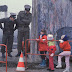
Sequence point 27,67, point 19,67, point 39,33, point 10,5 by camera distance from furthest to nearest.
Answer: point 10,5 < point 39,33 < point 27,67 < point 19,67

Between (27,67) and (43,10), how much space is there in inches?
88.5

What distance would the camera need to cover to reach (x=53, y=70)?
801cm

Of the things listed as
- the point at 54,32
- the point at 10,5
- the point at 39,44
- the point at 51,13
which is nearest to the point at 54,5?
the point at 51,13

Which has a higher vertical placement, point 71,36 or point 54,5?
point 54,5

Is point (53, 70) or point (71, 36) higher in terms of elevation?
point (71, 36)

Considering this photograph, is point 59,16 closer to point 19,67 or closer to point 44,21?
point 44,21

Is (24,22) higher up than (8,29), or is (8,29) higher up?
(24,22)

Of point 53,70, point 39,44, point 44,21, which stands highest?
point 44,21

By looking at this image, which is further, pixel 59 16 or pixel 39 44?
pixel 59 16

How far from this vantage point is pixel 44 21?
921cm

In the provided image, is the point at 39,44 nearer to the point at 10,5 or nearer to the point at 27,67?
the point at 27,67

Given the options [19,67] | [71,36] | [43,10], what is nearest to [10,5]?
[43,10]

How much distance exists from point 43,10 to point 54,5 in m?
0.48

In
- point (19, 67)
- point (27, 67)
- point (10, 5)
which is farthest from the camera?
point (10, 5)
